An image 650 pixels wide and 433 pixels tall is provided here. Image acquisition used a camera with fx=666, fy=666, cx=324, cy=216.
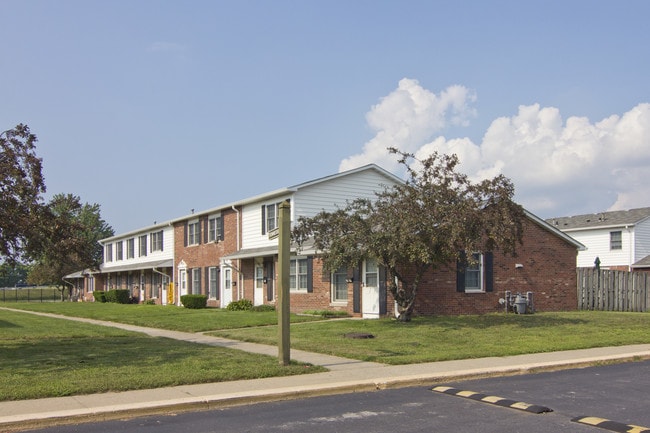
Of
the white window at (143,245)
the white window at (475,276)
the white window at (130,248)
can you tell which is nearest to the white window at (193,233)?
the white window at (143,245)

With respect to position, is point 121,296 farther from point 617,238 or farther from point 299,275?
point 617,238

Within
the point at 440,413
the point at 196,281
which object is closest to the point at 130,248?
the point at 196,281

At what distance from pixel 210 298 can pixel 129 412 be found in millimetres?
26340

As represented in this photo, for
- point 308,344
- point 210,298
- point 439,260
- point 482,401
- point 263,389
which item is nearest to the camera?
point 482,401

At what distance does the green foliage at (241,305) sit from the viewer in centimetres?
2917

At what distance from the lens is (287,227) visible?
12000mm

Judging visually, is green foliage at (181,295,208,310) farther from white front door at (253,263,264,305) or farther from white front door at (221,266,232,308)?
white front door at (253,263,264,305)

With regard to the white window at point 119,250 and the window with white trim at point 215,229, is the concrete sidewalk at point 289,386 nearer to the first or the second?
the window with white trim at point 215,229

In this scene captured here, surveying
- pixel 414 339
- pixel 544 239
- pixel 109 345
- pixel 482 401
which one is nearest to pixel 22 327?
pixel 109 345

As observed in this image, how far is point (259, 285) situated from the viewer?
29.8 m

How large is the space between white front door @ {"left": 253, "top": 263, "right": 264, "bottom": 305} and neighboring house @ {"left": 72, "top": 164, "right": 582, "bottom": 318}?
0.15 ft

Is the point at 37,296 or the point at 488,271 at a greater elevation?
the point at 488,271

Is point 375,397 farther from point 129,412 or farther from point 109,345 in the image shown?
point 109,345

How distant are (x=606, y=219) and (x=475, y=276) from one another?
23893 millimetres
